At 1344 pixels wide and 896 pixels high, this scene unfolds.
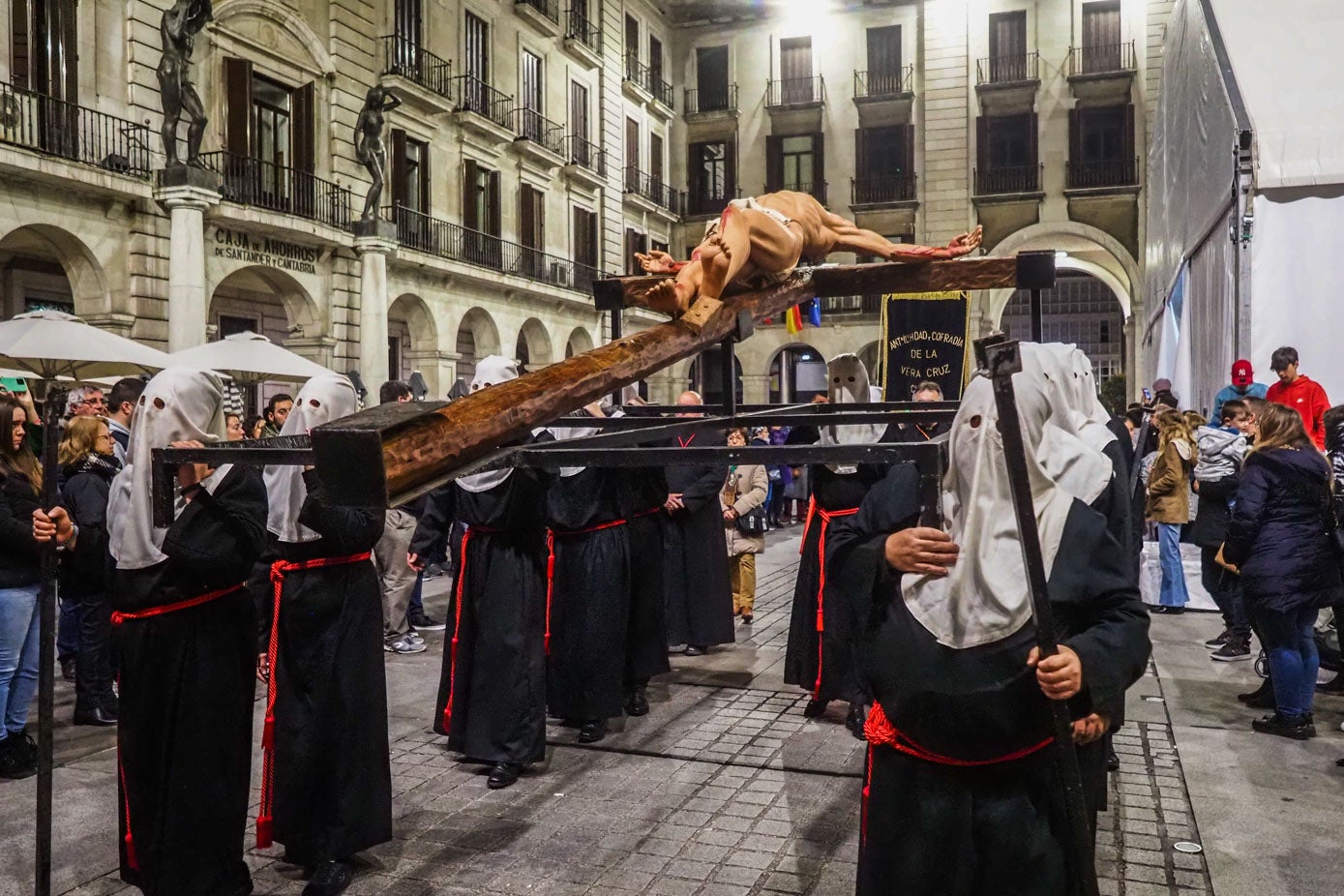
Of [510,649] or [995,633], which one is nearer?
[995,633]

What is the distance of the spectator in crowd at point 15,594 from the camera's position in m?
4.95

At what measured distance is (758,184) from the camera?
1231 inches

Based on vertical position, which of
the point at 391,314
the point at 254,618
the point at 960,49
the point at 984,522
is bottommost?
the point at 254,618

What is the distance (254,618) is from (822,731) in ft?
10.2

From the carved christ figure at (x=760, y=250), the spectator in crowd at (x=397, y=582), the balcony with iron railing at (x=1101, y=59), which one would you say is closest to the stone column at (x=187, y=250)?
the spectator in crowd at (x=397, y=582)

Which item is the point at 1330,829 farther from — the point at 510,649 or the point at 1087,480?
the point at 510,649

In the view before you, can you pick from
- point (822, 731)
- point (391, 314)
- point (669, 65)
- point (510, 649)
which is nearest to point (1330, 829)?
point (822, 731)

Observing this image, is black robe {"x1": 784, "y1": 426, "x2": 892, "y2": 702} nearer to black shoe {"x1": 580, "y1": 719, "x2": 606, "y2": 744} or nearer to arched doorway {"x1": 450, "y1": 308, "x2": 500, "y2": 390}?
black shoe {"x1": 580, "y1": 719, "x2": 606, "y2": 744}

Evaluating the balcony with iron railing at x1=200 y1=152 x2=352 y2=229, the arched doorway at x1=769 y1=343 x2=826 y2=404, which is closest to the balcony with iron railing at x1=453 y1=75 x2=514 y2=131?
the balcony with iron railing at x1=200 y1=152 x2=352 y2=229

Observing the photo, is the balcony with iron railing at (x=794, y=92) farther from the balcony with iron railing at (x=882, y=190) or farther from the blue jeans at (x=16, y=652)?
the blue jeans at (x=16, y=652)

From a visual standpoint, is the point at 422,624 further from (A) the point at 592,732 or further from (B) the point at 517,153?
(B) the point at 517,153

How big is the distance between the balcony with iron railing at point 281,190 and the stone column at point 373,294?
1.58 ft

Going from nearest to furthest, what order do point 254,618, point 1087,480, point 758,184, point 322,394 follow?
point 1087,480 < point 254,618 < point 322,394 < point 758,184

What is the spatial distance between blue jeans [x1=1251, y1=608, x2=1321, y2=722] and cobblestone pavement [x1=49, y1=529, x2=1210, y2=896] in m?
0.62
